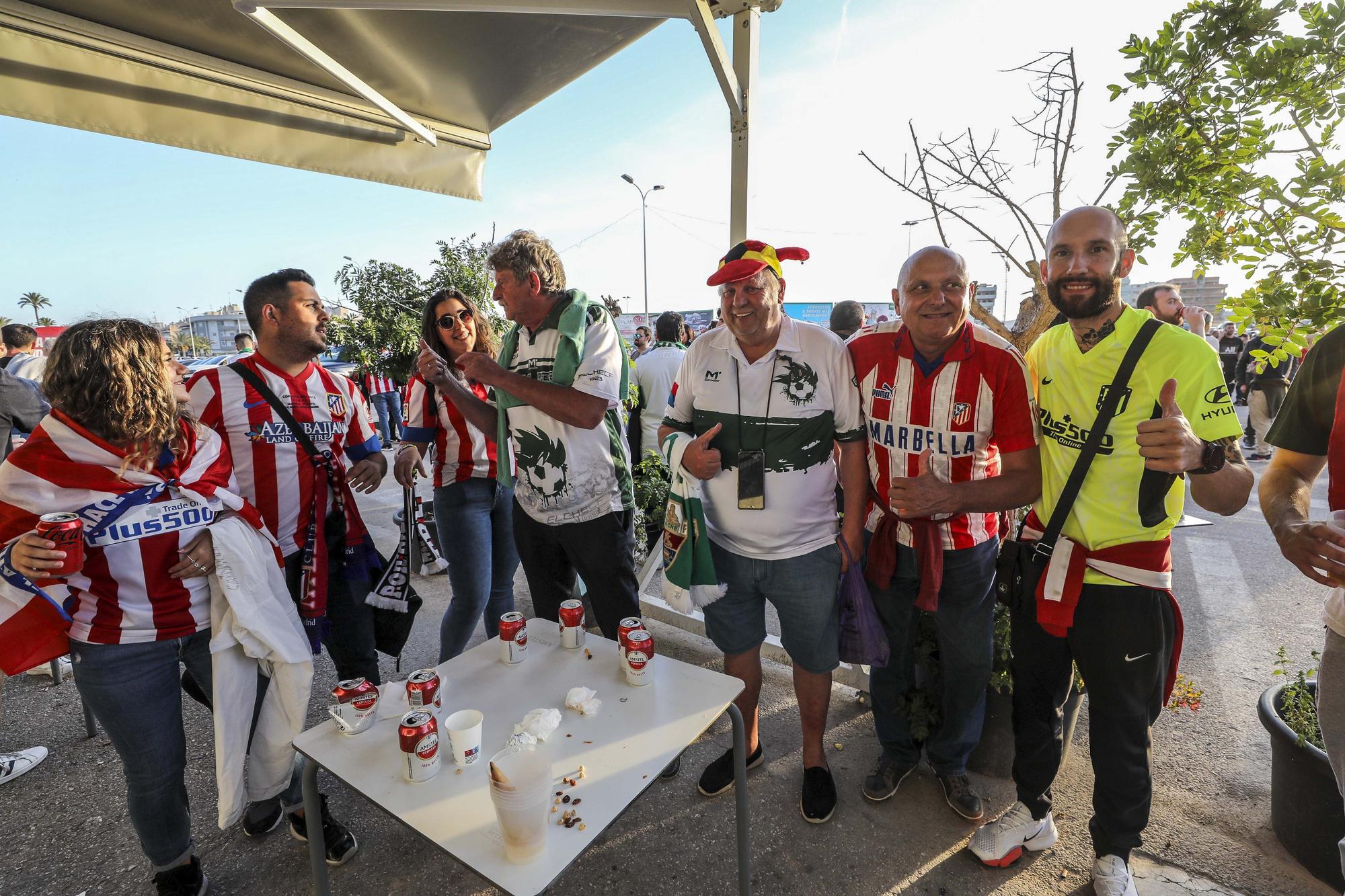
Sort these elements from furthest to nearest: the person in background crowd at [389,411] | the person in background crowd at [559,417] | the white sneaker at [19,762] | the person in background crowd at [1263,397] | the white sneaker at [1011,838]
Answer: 1. the person in background crowd at [389,411]
2. the person in background crowd at [1263,397]
3. the white sneaker at [19,762]
4. the person in background crowd at [559,417]
5. the white sneaker at [1011,838]

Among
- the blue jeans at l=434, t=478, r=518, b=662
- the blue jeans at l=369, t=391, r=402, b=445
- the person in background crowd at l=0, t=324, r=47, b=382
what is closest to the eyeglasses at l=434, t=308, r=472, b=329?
the blue jeans at l=434, t=478, r=518, b=662

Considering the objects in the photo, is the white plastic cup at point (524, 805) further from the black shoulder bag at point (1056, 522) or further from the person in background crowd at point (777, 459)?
the black shoulder bag at point (1056, 522)

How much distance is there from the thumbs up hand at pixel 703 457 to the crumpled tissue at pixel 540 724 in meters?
0.92

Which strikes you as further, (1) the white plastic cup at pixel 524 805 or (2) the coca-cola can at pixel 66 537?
(2) the coca-cola can at pixel 66 537

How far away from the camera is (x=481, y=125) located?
3.27 metres

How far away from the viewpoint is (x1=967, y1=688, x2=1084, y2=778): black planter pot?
92.7 inches

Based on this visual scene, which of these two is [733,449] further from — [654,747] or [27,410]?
[27,410]

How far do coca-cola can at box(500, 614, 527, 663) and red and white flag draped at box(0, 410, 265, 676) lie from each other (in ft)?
3.07

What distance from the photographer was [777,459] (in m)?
2.13

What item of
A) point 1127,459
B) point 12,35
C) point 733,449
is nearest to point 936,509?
point 1127,459

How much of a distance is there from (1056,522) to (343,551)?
2509 millimetres

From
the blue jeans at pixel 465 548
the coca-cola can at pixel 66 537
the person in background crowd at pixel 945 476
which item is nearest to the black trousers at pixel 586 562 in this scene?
the blue jeans at pixel 465 548

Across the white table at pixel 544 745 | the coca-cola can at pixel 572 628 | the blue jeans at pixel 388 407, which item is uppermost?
the blue jeans at pixel 388 407

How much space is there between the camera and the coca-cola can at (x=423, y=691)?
1.65m
